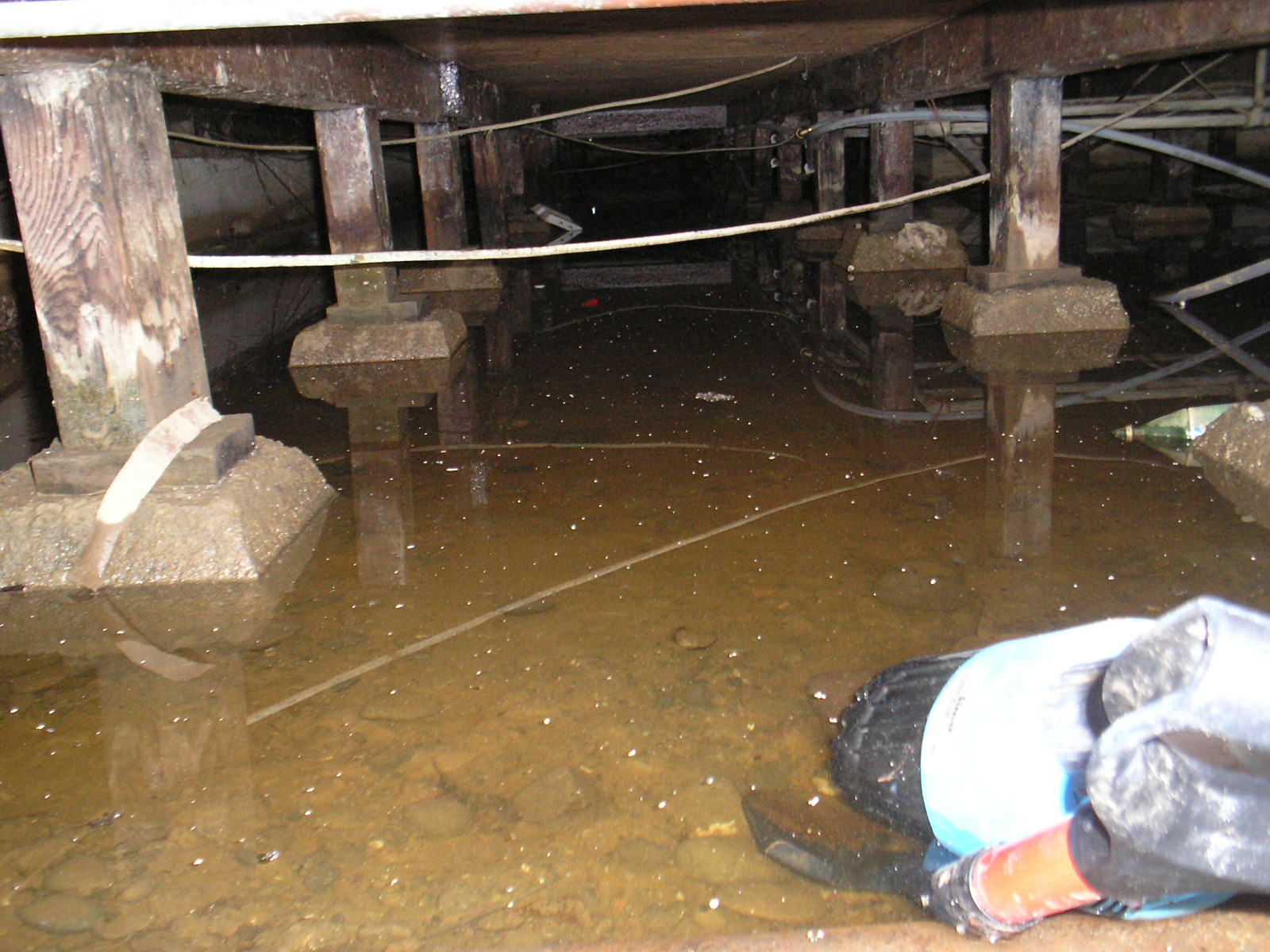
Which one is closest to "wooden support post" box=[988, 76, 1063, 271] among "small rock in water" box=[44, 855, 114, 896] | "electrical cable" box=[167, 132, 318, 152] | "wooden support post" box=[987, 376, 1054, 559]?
"wooden support post" box=[987, 376, 1054, 559]

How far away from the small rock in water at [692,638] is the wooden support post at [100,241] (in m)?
1.51

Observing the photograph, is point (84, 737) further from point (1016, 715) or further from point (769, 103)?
point (769, 103)

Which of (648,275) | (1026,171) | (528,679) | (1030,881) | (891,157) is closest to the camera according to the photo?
(1030,881)

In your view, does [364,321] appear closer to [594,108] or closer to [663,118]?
[594,108]

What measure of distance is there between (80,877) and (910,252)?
258 inches

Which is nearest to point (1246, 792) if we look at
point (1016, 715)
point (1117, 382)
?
point (1016, 715)

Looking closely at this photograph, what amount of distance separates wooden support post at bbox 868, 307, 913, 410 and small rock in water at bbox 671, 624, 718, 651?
1.88 metres

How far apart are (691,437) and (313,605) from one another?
5.17 ft

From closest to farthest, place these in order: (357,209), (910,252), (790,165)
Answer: (357,209) < (910,252) < (790,165)

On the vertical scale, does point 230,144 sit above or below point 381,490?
above

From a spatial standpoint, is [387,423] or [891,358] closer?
[387,423]

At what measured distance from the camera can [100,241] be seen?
249 centimetres

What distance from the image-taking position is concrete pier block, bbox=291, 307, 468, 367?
4.92m

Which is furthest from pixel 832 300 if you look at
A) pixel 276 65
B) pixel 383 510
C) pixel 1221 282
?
pixel 383 510
